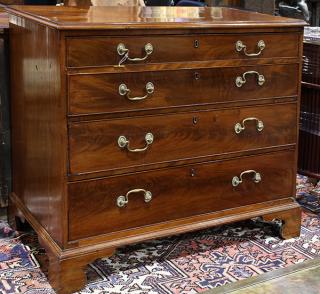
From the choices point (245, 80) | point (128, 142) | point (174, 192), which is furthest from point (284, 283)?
point (245, 80)

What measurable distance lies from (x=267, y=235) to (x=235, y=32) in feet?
3.19

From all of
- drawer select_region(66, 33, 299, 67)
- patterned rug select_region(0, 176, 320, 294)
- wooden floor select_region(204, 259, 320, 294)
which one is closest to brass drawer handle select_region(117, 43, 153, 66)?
drawer select_region(66, 33, 299, 67)

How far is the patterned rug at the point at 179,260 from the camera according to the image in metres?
2.43

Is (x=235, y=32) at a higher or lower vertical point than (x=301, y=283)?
higher

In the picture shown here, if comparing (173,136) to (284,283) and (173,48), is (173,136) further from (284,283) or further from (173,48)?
(284,283)

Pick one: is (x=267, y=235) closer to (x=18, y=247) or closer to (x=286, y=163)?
(x=286, y=163)

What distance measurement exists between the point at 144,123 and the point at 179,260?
24.8 inches

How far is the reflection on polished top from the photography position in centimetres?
221

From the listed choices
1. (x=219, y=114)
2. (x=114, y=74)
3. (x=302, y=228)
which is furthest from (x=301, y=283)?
(x=302, y=228)

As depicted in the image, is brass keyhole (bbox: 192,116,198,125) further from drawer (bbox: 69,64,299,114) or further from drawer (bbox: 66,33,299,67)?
drawer (bbox: 66,33,299,67)

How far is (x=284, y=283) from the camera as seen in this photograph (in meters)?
1.03

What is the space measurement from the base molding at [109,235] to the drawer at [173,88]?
0.48 m

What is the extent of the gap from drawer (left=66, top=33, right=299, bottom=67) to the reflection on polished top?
46 mm

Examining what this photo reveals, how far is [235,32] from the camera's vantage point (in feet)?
8.18
